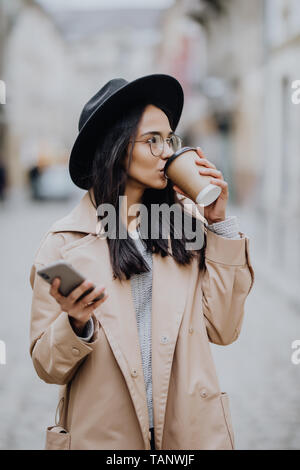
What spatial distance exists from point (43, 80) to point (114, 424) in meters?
46.8

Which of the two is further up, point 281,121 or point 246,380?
point 281,121

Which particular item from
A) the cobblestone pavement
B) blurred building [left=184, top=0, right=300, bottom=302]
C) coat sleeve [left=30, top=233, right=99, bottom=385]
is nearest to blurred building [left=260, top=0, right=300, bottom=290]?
blurred building [left=184, top=0, right=300, bottom=302]

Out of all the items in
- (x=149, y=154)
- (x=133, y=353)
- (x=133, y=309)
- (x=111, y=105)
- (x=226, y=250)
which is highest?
(x=111, y=105)

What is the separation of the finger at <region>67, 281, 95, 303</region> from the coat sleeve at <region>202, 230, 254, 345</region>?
0.46 metres

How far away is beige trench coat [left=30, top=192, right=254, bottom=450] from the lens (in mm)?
1798

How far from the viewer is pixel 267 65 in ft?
47.2

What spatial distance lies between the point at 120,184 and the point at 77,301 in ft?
1.60

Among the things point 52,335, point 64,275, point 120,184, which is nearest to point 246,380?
point 120,184

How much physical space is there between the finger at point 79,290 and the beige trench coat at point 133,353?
0.49 feet

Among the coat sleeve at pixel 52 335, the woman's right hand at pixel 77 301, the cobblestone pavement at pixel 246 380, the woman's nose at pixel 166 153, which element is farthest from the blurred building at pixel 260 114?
the woman's right hand at pixel 77 301

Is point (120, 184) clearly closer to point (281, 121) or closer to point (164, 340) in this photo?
point (164, 340)

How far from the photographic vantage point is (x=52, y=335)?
1.76 metres

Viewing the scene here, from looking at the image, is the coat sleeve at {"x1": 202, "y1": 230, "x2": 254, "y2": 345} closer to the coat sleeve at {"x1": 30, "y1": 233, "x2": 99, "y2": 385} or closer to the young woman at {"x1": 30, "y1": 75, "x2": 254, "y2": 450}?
the young woman at {"x1": 30, "y1": 75, "x2": 254, "y2": 450}
